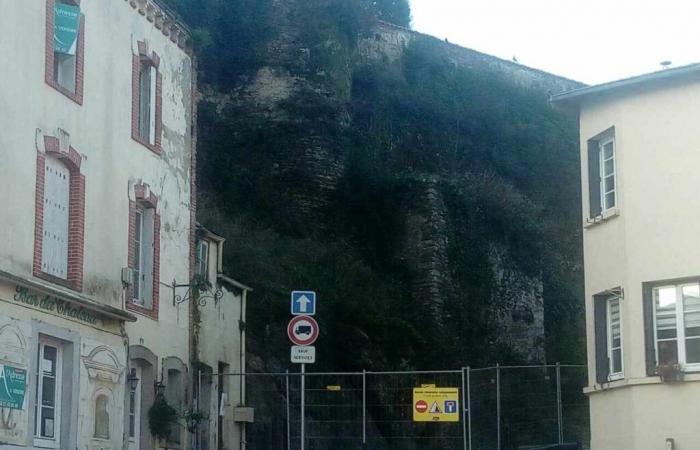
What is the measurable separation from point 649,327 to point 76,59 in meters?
10.2

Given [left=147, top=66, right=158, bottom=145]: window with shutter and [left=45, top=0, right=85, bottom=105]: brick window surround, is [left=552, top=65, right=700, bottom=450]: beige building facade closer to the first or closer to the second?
[left=147, top=66, right=158, bottom=145]: window with shutter

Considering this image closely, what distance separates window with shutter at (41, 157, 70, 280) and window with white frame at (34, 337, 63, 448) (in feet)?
3.89

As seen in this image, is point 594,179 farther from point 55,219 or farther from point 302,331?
point 55,219

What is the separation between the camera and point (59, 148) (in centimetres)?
2000

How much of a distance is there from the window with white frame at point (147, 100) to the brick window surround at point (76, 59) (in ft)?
9.33

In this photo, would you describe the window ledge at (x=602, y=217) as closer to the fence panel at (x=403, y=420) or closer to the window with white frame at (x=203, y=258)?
the fence panel at (x=403, y=420)

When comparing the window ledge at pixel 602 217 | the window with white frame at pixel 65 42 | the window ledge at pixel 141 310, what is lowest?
the window ledge at pixel 141 310

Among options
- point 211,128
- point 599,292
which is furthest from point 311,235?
point 599,292

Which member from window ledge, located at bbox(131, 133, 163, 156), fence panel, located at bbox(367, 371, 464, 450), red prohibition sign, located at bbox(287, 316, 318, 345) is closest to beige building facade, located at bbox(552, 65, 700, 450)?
red prohibition sign, located at bbox(287, 316, 318, 345)

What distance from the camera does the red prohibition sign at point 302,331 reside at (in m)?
22.6

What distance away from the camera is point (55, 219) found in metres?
20.2

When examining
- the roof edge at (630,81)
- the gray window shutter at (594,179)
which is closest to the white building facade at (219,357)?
the gray window shutter at (594,179)

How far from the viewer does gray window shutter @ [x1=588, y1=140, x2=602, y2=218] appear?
73.0 feet

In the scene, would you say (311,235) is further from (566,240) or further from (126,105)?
(126,105)
